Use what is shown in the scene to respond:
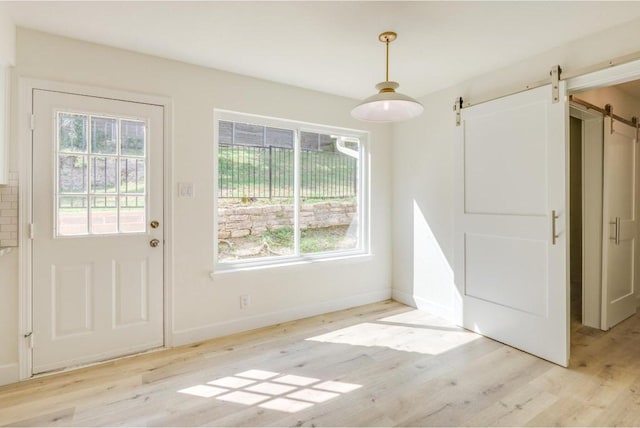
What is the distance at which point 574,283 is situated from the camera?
4.44 metres

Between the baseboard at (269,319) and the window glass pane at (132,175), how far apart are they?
4.15 feet

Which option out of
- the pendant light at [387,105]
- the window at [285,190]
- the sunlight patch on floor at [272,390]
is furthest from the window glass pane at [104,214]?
the pendant light at [387,105]

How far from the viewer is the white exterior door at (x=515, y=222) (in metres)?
2.45

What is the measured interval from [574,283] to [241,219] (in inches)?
179

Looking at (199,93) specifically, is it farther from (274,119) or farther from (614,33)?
(614,33)

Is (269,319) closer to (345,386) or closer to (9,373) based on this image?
(345,386)

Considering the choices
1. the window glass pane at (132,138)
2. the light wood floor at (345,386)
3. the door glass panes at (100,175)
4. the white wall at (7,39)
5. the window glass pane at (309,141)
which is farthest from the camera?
the window glass pane at (309,141)

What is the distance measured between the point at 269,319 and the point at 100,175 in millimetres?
1954

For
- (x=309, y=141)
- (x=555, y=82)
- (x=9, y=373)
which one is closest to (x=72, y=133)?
(x=9, y=373)

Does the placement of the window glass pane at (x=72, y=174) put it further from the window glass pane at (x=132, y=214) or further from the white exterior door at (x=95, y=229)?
the window glass pane at (x=132, y=214)

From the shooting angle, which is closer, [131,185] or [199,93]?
[131,185]

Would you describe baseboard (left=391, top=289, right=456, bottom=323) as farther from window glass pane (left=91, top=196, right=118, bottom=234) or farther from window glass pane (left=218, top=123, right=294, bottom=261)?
window glass pane (left=91, top=196, right=118, bottom=234)

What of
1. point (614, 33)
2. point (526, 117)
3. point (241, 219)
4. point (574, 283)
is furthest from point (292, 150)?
point (574, 283)

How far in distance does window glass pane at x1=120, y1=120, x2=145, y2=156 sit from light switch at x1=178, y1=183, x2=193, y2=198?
39 cm
